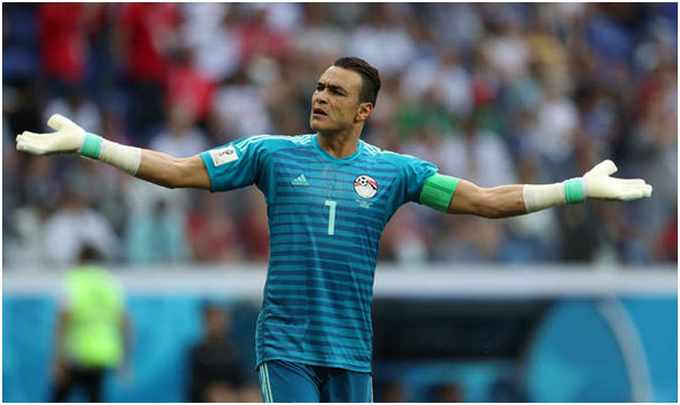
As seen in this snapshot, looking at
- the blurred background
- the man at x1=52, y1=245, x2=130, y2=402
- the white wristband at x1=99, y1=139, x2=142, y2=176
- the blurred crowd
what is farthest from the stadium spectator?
the white wristband at x1=99, y1=139, x2=142, y2=176

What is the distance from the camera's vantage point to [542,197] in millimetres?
7531

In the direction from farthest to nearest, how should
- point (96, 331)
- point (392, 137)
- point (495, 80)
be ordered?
point (495, 80)
point (392, 137)
point (96, 331)

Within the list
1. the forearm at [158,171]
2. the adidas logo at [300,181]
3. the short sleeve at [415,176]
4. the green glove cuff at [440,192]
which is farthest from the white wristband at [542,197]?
the forearm at [158,171]

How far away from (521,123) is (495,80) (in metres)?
0.67

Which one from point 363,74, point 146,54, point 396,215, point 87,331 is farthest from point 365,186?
point 146,54

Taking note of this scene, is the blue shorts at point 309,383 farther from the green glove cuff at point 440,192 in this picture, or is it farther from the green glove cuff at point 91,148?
the green glove cuff at point 91,148

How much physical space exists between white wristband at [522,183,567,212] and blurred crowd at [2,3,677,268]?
24.3 ft

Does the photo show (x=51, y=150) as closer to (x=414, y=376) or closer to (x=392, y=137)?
(x=414, y=376)

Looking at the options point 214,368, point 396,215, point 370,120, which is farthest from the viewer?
point 370,120

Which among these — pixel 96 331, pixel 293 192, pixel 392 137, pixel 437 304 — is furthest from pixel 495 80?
pixel 293 192

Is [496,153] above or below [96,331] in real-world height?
above

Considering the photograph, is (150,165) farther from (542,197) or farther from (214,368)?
(214,368)

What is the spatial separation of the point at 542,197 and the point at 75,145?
7.19 feet

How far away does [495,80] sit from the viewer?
692 inches
